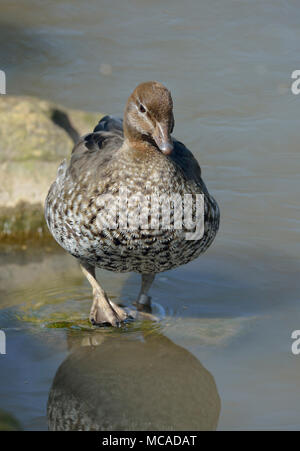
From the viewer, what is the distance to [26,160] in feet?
23.7

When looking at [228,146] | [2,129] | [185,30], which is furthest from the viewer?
[185,30]

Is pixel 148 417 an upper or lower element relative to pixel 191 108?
lower

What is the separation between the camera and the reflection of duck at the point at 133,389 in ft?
14.4

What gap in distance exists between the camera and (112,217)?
5094mm

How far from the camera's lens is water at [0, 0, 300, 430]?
16.4 feet

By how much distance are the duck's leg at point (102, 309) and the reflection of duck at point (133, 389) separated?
0.15 metres

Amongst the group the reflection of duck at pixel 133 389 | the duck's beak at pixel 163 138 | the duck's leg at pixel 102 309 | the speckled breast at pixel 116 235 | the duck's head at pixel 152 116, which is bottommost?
the reflection of duck at pixel 133 389

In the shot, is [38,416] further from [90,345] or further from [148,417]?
[90,345]

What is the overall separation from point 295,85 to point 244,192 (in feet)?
9.21

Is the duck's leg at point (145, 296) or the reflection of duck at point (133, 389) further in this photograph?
the duck's leg at point (145, 296)

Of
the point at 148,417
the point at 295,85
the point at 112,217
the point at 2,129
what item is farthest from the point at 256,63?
the point at 148,417

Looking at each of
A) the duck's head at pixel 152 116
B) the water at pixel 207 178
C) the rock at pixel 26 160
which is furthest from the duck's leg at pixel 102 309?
the rock at pixel 26 160

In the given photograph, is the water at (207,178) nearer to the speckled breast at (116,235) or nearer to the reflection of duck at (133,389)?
the reflection of duck at (133,389)

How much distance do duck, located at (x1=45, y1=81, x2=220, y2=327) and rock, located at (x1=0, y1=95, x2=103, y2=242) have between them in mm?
1481
